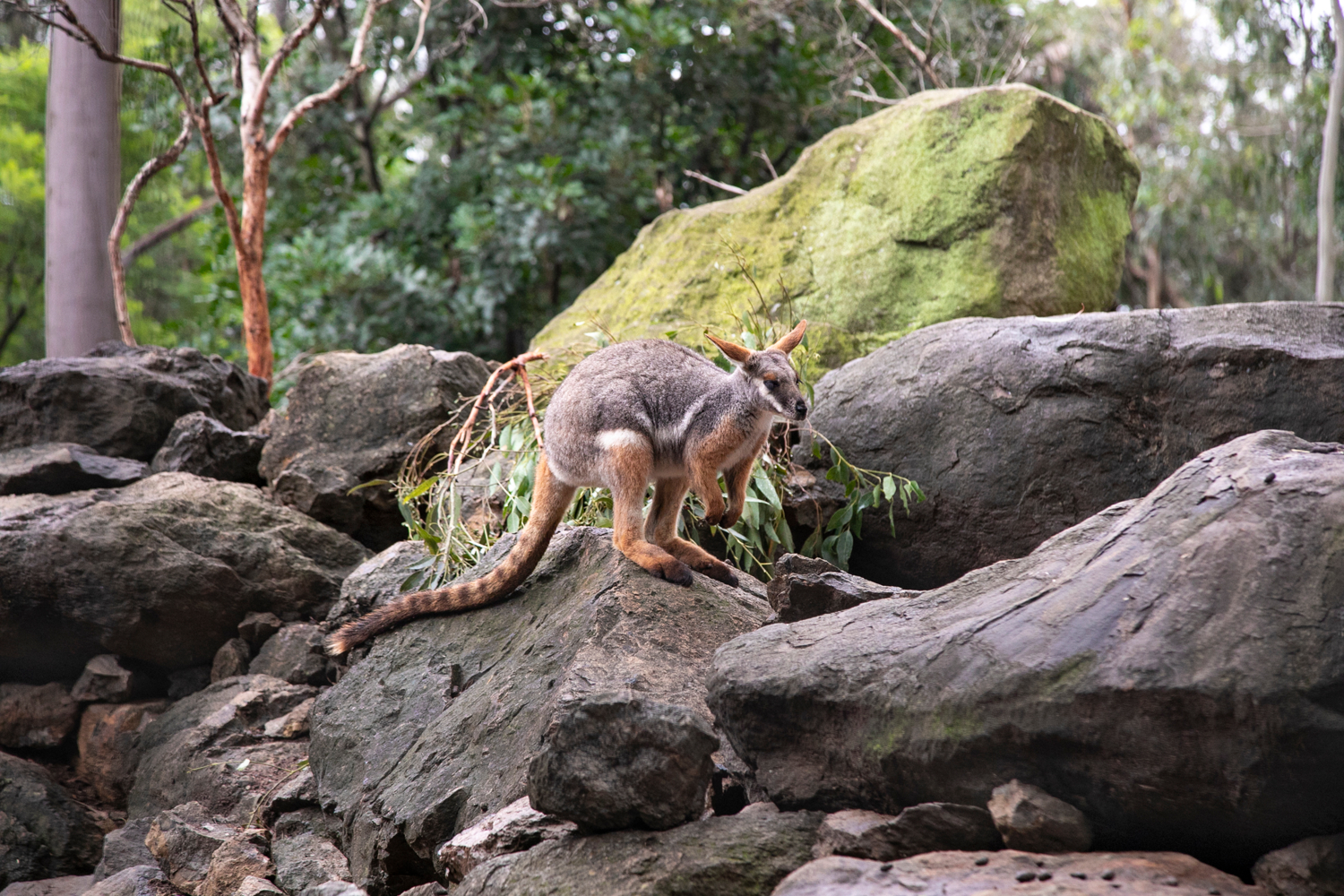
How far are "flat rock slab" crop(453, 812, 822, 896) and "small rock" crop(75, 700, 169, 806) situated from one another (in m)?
3.96

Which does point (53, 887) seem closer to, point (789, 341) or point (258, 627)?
point (258, 627)

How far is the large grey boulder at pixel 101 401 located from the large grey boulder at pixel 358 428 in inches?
38.2

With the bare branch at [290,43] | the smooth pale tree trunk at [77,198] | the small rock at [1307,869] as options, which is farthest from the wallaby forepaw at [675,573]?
the smooth pale tree trunk at [77,198]

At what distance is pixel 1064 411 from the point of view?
5855mm

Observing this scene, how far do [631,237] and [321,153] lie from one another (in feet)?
15.1

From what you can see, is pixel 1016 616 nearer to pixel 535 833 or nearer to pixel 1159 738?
pixel 1159 738

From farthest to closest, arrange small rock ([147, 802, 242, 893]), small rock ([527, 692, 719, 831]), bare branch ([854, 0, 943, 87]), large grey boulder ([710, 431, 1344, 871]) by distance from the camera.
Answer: bare branch ([854, 0, 943, 87]) → small rock ([147, 802, 242, 893]) → small rock ([527, 692, 719, 831]) → large grey boulder ([710, 431, 1344, 871])

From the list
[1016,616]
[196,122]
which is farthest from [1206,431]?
[196,122]

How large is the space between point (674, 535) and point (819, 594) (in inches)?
44.5

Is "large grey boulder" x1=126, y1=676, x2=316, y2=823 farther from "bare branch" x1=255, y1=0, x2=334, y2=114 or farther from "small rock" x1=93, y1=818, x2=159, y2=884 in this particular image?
"bare branch" x1=255, y1=0, x2=334, y2=114

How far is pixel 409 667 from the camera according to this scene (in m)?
5.36

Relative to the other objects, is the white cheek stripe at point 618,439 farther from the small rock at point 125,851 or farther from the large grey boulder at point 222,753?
the small rock at point 125,851

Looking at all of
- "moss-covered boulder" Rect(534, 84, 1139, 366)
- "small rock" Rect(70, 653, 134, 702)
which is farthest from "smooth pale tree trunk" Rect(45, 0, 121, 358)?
"small rock" Rect(70, 653, 134, 702)

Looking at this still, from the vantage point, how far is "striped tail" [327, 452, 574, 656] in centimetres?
521
